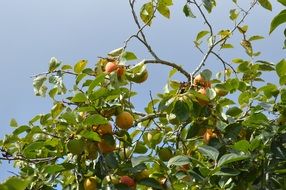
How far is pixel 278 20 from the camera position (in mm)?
1916

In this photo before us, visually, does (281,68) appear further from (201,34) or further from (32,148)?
(32,148)

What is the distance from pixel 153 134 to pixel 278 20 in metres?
1.11

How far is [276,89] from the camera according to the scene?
7.76 feet

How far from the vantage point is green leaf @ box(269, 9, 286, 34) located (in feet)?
6.26

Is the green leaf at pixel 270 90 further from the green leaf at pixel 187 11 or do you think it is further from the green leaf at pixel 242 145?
the green leaf at pixel 187 11

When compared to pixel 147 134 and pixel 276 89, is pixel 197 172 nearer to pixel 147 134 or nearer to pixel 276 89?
pixel 276 89

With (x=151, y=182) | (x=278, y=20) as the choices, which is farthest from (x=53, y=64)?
(x=278, y=20)

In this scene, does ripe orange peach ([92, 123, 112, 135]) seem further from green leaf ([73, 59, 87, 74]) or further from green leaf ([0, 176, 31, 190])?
green leaf ([0, 176, 31, 190])

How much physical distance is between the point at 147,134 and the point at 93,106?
0.72 metres

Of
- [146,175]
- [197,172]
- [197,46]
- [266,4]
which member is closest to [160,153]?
[146,175]

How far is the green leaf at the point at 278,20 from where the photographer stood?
1.91 meters

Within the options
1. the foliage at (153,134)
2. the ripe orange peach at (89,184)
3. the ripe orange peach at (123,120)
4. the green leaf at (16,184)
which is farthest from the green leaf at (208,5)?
the green leaf at (16,184)

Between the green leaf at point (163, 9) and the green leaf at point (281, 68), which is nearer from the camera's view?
the green leaf at point (281, 68)

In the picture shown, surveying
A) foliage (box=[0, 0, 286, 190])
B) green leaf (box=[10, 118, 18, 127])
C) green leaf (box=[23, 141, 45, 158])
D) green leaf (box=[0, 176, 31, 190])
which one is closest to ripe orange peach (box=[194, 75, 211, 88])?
foliage (box=[0, 0, 286, 190])
